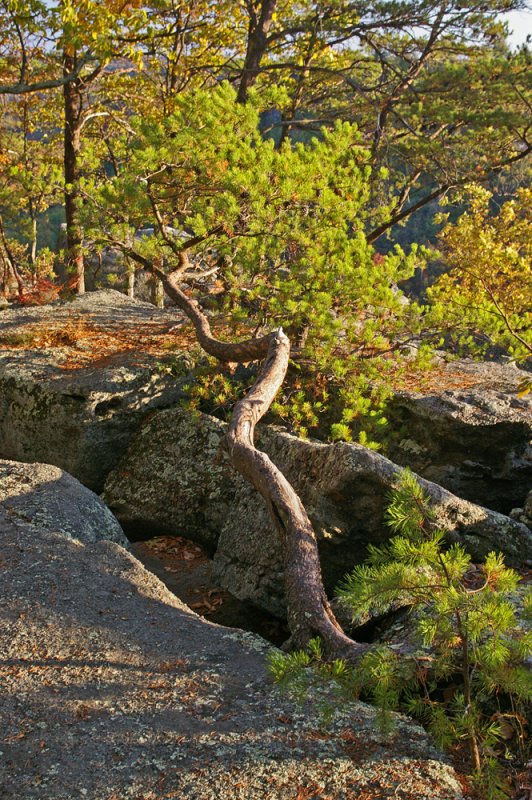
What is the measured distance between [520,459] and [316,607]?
151 inches

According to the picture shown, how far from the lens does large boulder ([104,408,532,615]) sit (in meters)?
5.12

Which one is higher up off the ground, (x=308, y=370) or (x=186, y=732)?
(x=308, y=370)

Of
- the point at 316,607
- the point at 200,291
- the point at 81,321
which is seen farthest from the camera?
the point at 81,321

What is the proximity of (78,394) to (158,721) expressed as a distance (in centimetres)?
522

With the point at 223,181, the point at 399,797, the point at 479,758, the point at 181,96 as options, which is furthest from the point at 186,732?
the point at 181,96

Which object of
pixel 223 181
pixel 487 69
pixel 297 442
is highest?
pixel 487 69

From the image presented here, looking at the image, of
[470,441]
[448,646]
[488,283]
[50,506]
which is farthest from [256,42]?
[448,646]

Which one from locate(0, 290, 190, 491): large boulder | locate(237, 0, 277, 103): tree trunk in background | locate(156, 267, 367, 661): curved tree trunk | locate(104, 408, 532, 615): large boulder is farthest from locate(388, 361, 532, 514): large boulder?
locate(237, 0, 277, 103): tree trunk in background

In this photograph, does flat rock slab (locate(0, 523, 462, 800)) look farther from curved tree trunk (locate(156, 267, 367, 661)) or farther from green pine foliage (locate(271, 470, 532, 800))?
curved tree trunk (locate(156, 267, 367, 661))

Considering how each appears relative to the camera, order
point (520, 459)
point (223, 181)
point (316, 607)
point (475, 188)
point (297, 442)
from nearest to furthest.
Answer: point (316, 607), point (297, 442), point (520, 459), point (223, 181), point (475, 188)

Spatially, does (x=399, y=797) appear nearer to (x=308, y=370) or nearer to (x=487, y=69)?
(x=308, y=370)

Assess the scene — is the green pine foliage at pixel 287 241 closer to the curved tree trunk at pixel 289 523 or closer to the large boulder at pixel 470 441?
the large boulder at pixel 470 441

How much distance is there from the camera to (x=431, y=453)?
720 centimetres

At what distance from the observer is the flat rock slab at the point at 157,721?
2.71m
